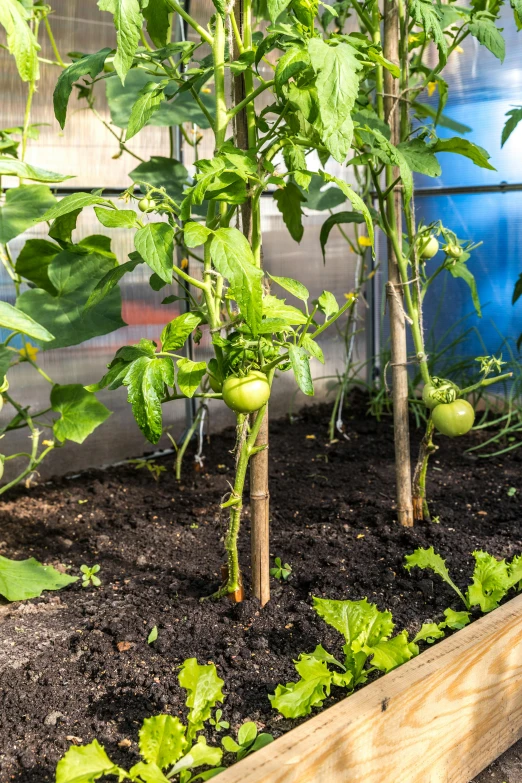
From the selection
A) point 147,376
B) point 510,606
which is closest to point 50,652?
point 147,376

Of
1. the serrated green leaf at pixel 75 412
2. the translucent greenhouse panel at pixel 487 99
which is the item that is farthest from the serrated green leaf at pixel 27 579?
the translucent greenhouse panel at pixel 487 99

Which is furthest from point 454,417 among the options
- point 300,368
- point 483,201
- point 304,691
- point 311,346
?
point 483,201

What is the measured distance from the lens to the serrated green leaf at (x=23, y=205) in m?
1.85

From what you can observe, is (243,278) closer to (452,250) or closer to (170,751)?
(170,751)

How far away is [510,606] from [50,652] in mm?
872

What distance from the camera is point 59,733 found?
4.16 feet

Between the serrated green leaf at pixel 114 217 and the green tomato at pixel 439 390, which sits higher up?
the serrated green leaf at pixel 114 217

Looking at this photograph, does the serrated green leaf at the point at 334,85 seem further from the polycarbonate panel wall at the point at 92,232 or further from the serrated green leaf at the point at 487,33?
the polycarbonate panel wall at the point at 92,232

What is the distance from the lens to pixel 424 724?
50.0 inches

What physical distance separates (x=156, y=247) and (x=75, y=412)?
2.81ft

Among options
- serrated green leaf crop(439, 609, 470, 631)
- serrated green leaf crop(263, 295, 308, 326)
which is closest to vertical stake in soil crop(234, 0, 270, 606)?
serrated green leaf crop(263, 295, 308, 326)

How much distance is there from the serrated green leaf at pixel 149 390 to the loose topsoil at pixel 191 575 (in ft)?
1.55

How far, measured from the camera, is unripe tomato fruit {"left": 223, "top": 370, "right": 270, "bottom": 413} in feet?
4.25

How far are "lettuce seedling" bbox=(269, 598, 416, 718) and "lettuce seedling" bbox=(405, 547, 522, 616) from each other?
6.9 inches
